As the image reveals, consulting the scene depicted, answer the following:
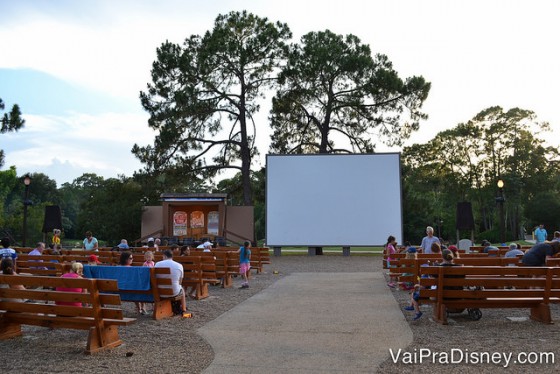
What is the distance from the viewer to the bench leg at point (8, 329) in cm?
591

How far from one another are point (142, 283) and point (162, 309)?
46cm

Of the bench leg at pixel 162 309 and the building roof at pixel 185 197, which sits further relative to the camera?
the building roof at pixel 185 197

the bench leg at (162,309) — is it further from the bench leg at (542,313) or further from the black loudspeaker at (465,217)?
the black loudspeaker at (465,217)

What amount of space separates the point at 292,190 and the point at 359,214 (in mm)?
3272

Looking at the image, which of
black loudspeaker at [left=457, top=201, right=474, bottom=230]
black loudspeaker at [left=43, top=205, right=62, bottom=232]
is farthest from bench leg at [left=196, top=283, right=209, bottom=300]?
black loudspeaker at [left=457, top=201, right=474, bottom=230]

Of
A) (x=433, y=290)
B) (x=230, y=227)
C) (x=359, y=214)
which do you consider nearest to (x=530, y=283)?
(x=433, y=290)

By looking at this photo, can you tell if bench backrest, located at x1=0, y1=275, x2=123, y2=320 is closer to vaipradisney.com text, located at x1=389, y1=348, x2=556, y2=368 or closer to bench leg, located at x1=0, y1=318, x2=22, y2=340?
bench leg, located at x1=0, y1=318, x2=22, y2=340

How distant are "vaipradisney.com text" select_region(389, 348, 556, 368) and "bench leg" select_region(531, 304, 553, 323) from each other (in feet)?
5.76

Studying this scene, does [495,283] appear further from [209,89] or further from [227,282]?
[209,89]

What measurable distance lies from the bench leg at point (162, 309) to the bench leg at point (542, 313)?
4.74 metres

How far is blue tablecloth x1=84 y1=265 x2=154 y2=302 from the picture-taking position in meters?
7.22

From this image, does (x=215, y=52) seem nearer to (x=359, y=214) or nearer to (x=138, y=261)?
(x=359, y=214)

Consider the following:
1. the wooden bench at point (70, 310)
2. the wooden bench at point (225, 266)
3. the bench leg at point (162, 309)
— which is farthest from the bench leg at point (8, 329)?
the wooden bench at point (225, 266)

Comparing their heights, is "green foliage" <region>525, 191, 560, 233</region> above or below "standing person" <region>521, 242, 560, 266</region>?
above
